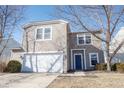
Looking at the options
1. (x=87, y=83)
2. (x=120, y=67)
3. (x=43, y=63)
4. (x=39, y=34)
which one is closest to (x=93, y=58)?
(x=120, y=67)

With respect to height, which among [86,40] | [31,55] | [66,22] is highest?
[66,22]

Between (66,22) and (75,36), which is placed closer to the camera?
(66,22)

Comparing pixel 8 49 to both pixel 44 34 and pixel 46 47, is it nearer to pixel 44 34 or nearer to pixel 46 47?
pixel 44 34

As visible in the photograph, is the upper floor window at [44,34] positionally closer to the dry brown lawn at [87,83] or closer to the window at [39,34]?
the window at [39,34]

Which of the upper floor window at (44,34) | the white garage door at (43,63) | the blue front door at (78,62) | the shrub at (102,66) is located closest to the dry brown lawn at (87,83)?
the white garage door at (43,63)

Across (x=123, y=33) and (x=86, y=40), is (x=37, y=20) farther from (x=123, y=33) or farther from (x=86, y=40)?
(x=123, y=33)

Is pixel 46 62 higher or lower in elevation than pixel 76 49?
lower

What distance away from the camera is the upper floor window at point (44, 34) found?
609 inches

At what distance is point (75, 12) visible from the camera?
15570 mm

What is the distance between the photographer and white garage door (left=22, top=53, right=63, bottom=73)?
578 inches
